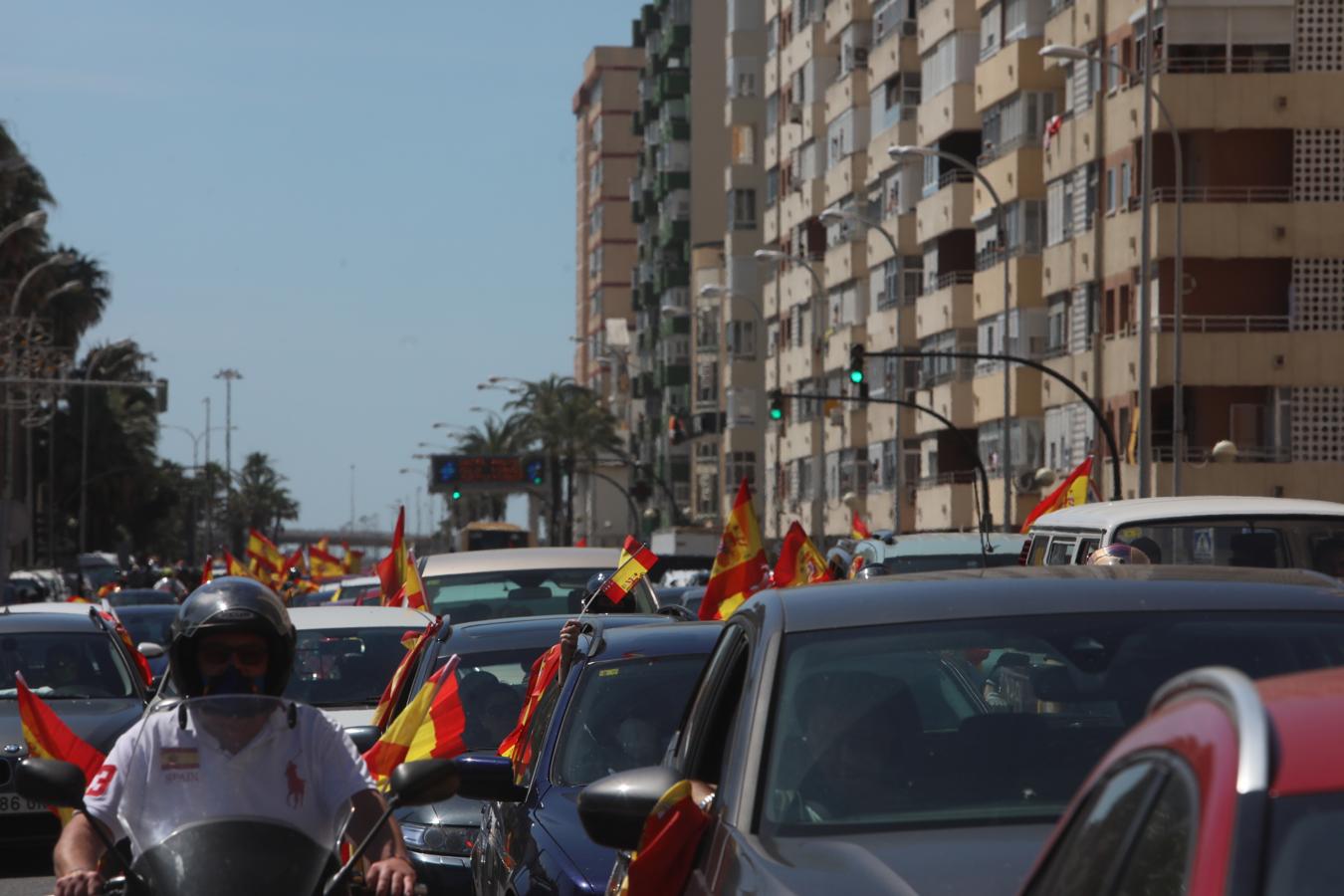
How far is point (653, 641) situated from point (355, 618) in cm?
679

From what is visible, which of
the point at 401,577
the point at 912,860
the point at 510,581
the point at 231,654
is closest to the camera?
the point at 912,860

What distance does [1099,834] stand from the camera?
3045 mm

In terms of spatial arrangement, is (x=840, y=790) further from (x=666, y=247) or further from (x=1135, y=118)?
(x=666, y=247)

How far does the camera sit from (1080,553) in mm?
14578

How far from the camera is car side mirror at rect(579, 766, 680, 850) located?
563cm

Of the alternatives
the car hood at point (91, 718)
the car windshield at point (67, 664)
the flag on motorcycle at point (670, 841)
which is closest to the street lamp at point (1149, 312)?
the car windshield at point (67, 664)

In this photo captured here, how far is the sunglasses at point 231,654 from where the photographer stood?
5594 mm

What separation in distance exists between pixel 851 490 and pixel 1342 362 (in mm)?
31878

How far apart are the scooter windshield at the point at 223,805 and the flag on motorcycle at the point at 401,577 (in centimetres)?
1257

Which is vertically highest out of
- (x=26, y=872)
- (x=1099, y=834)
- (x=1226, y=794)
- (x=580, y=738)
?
(x=1226, y=794)

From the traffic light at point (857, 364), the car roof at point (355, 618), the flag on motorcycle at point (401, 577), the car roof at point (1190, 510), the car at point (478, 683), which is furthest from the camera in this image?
the traffic light at point (857, 364)

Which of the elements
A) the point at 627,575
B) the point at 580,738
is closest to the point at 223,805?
the point at 580,738

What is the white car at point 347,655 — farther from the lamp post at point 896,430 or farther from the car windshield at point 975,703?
the lamp post at point 896,430

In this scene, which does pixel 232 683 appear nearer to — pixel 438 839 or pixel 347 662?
pixel 438 839
